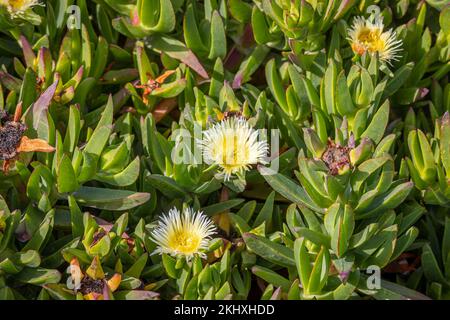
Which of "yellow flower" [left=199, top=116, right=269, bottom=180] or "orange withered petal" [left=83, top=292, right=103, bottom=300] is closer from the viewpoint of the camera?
"orange withered petal" [left=83, top=292, right=103, bottom=300]

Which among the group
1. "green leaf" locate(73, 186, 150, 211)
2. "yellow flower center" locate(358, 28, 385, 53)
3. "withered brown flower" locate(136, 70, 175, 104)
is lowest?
"green leaf" locate(73, 186, 150, 211)

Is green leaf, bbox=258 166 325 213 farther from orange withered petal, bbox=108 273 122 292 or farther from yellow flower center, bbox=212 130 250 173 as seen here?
orange withered petal, bbox=108 273 122 292

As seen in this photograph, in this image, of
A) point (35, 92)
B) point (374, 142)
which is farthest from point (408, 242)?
point (35, 92)

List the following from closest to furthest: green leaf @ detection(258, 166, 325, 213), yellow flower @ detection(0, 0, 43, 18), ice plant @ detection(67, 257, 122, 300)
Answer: ice plant @ detection(67, 257, 122, 300)
green leaf @ detection(258, 166, 325, 213)
yellow flower @ detection(0, 0, 43, 18)

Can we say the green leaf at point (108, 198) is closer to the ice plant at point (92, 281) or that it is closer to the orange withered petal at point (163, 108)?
the ice plant at point (92, 281)

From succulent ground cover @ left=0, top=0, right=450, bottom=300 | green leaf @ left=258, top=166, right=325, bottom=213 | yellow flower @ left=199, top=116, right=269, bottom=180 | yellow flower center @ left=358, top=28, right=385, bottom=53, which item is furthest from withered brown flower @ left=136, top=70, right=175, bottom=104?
yellow flower center @ left=358, top=28, right=385, bottom=53

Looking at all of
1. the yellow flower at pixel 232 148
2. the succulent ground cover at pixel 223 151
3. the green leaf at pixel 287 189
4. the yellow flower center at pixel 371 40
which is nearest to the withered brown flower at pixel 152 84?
the succulent ground cover at pixel 223 151
